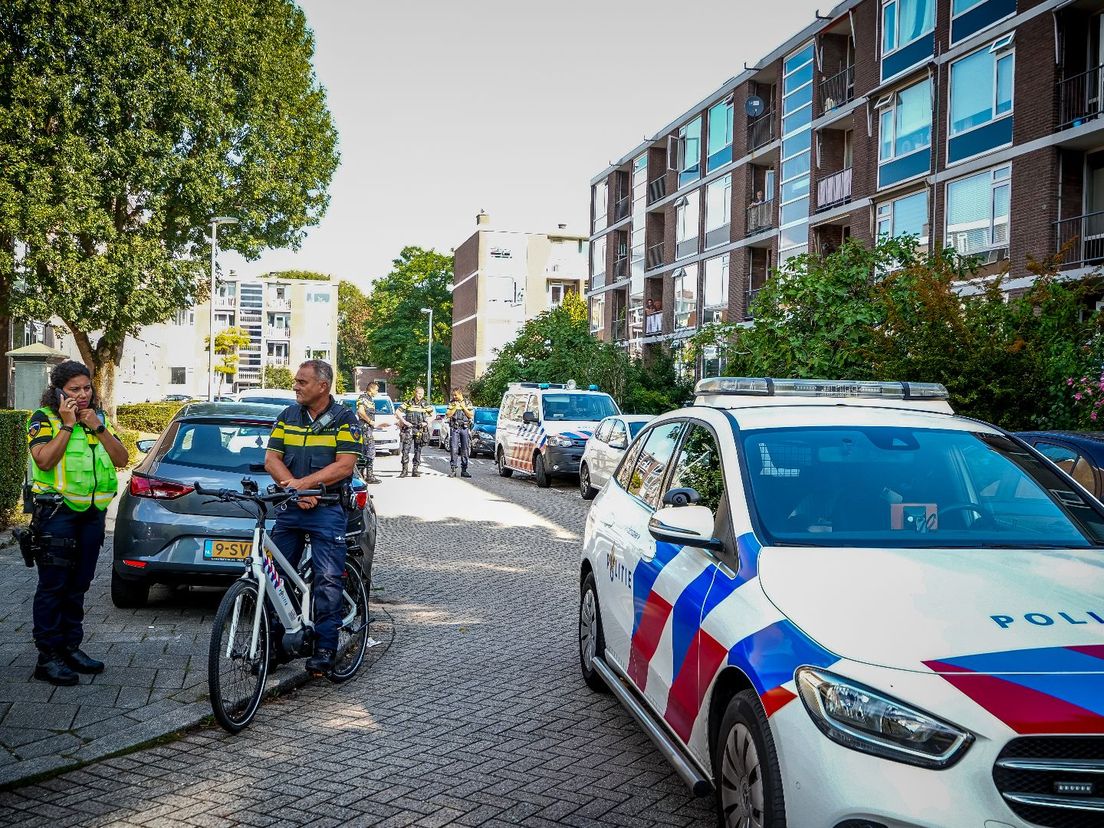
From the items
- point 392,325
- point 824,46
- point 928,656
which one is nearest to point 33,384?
point 824,46

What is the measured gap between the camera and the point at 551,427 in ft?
71.3

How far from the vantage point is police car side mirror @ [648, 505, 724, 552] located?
396cm

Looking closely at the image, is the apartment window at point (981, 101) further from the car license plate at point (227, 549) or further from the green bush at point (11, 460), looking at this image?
the car license plate at point (227, 549)

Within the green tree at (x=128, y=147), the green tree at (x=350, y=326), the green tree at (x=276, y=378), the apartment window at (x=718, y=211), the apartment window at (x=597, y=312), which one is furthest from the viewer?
the green tree at (x=350, y=326)

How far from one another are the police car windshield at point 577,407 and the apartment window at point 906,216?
8932mm

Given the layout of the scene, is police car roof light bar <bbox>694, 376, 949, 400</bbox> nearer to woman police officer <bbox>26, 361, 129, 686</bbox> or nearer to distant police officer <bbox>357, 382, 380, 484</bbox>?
woman police officer <bbox>26, 361, 129, 686</bbox>

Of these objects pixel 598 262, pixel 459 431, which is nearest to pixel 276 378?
pixel 598 262

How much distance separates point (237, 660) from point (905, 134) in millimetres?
25995

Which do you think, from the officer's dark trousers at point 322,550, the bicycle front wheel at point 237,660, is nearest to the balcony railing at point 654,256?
the officer's dark trousers at point 322,550

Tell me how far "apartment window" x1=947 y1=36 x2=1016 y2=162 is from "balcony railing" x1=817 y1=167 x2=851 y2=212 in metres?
5.54

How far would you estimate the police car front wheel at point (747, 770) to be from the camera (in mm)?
3156

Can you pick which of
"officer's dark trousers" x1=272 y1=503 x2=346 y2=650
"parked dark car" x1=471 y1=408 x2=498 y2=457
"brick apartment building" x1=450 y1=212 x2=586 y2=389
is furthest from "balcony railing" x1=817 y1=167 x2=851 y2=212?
"brick apartment building" x1=450 y1=212 x2=586 y2=389

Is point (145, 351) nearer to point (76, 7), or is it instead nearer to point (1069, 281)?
point (76, 7)

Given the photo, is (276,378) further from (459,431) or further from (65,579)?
(65,579)
